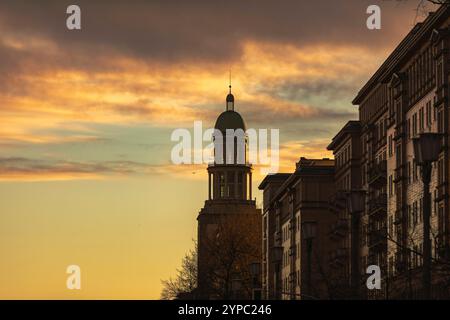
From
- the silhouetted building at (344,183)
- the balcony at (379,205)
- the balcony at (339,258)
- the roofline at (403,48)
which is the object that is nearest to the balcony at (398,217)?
the balcony at (379,205)

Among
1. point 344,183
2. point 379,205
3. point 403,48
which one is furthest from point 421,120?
point 344,183

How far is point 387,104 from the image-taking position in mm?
116000

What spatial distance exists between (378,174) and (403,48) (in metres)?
14.0

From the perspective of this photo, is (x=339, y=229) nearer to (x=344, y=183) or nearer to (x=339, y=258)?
(x=339, y=258)

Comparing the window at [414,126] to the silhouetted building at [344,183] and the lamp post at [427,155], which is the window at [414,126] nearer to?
the silhouetted building at [344,183]

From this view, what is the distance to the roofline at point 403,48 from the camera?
91250 mm

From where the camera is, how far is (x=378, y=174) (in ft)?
382

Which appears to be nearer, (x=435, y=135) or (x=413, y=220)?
(x=435, y=135)

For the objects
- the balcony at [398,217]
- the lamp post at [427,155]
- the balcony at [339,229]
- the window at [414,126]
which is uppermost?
the window at [414,126]

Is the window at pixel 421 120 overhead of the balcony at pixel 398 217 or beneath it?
overhead

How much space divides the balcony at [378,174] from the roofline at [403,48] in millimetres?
6632

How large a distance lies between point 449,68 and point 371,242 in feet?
96.6

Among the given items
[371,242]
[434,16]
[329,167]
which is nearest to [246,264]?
[329,167]
